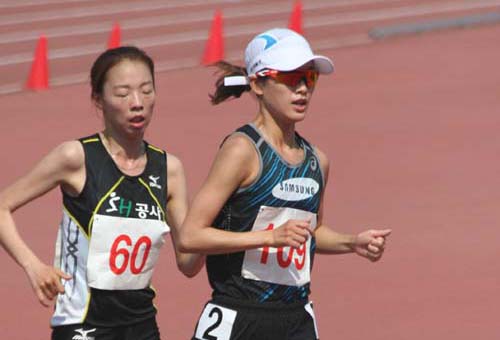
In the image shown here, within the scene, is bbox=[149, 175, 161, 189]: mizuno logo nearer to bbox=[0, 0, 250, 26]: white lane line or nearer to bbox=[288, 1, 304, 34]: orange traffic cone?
bbox=[288, 1, 304, 34]: orange traffic cone

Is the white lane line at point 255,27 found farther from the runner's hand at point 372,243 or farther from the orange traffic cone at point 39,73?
the runner's hand at point 372,243

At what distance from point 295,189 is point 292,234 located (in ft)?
1.29

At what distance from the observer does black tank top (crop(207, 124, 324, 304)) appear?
4965 millimetres

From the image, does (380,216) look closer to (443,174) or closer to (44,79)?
(443,174)

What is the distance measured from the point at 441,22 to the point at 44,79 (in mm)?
5519

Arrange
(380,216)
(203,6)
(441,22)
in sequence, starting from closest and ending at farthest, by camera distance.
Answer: (380,216) < (441,22) < (203,6)

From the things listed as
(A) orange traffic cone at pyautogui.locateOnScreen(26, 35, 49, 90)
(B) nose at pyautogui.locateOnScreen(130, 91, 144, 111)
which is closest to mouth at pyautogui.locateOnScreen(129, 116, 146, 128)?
(B) nose at pyautogui.locateOnScreen(130, 91, 144, 111)

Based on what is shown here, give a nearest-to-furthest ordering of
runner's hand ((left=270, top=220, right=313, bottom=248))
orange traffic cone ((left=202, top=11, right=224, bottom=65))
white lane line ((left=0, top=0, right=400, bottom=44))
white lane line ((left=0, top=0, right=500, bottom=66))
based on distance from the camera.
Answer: runner's hand ((left=270, top=220, right=313, bottom=248)) → orange traffic cone ((left=202, top=11, right=224, bottom=65)) → white lane line ((left=0, top=0, right=500, bottom=66)) → white lane line ((left=0, top=0, right=400, bottom=44))

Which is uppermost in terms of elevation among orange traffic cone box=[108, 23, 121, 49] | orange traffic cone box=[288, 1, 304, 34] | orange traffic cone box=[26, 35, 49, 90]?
orange traffic cone box=[288, 1, 304, 34]

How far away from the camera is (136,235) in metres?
5.01

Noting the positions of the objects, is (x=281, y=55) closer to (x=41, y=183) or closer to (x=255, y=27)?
(x=41, y=183)

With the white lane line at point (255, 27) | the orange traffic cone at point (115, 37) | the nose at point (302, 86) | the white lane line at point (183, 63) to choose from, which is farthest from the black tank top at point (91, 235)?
the white lane line at point (255, 27)

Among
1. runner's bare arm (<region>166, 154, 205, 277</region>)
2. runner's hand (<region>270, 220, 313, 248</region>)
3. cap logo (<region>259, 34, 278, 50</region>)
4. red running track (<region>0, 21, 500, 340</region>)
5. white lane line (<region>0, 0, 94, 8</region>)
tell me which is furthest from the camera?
white lane line (<region>0, 0, 94, 8</region>)

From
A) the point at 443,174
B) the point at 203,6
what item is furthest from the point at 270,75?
the point at 203,6
